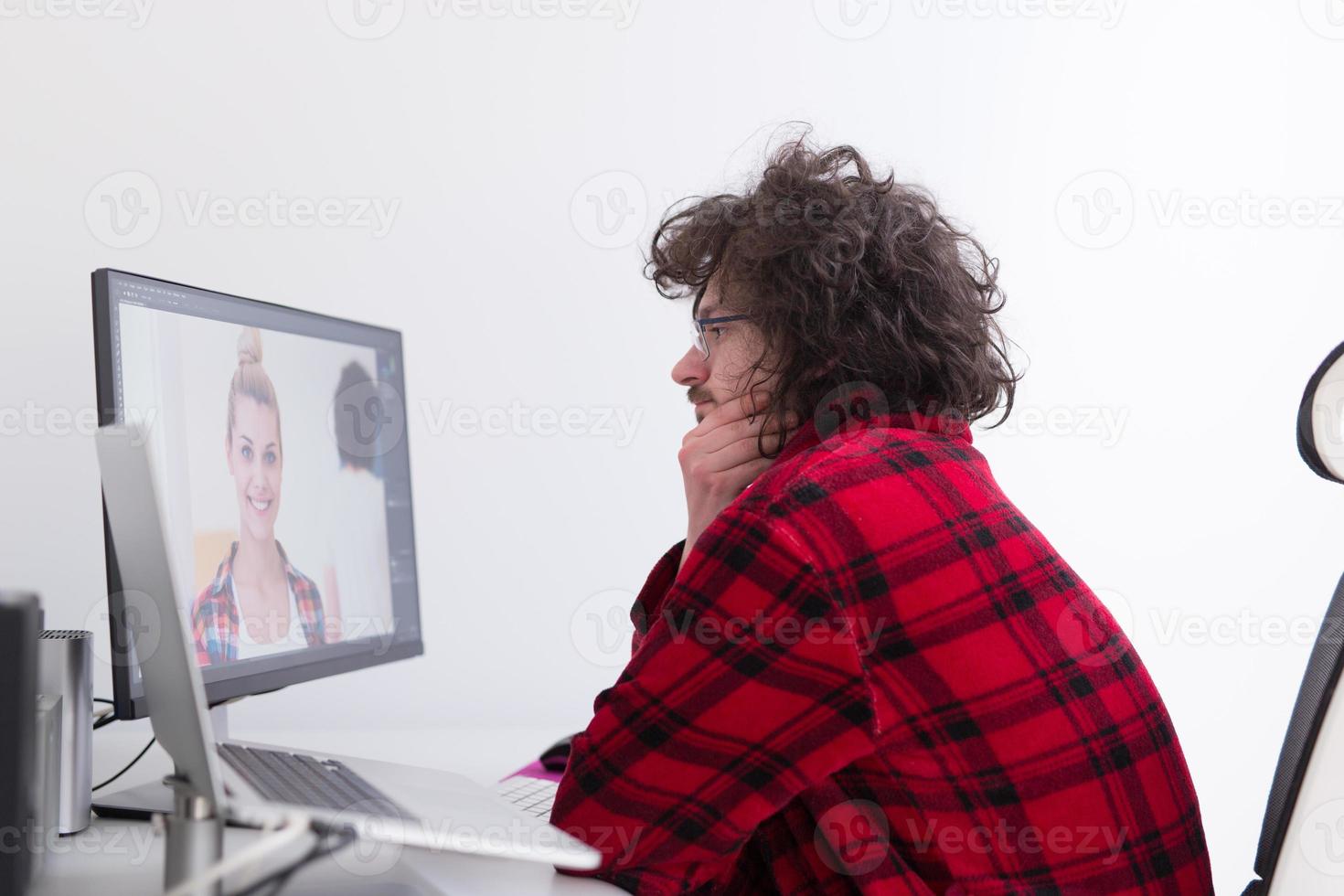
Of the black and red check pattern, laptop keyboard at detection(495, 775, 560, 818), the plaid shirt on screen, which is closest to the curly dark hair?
the black and red check pattern

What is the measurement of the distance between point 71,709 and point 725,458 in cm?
68

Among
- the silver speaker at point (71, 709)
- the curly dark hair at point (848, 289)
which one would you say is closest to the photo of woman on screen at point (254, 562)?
the silver speaker at point (71, 709)

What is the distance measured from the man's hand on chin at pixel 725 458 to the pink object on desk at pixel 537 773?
35cm

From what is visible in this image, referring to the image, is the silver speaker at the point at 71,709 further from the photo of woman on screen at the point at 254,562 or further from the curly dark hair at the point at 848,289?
the curly dark hair at the point at 848,289

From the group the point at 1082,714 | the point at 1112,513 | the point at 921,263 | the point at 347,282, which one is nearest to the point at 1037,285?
the point at 1112,513

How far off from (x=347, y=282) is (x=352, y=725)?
28.6 inches

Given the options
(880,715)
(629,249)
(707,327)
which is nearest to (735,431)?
(707,327)

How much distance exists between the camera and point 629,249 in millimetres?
1621

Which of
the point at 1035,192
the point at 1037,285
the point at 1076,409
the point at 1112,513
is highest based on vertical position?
the point at 1035,192

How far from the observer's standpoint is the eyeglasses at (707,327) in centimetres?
111

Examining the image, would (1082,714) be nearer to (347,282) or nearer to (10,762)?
(10,762)

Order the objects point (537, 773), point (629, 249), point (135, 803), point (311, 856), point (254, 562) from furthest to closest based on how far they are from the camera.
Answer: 1. point (629, 249)
2. point (537, 773)
3. point (254, 562)
4. point (135, 803)
5. point (311, 856)

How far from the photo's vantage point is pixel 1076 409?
1705 millimetres

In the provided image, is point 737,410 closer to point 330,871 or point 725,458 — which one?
point 725,458
